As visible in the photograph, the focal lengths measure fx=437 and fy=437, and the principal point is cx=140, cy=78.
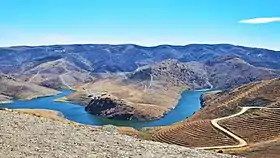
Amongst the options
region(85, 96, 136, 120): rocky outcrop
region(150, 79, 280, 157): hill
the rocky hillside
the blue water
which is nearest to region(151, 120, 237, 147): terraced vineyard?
region(150, 79, 280, 157): hill

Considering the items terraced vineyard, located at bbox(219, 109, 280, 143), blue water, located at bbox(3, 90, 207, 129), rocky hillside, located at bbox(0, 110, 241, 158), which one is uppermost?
rocky hillside, located at bbox(0, 110, 241, 158)

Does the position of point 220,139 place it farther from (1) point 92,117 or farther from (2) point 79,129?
(1) point 92,117

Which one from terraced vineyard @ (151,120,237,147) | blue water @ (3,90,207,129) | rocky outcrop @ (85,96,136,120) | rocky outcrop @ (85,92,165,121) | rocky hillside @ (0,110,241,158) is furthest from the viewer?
rocky outcrop @ (85,96,136,120)

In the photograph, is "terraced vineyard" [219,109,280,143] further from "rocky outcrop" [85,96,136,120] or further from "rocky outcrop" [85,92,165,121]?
"rocky outcrop" [85,96,136,120]

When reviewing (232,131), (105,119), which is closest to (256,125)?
(232,131)

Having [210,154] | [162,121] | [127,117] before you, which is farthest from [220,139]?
[127,117]

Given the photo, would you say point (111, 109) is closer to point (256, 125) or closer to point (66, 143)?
point (256, 125)

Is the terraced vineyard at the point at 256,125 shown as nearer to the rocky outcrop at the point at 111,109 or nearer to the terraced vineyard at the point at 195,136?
the terraced vineyard at the point at 195,136
